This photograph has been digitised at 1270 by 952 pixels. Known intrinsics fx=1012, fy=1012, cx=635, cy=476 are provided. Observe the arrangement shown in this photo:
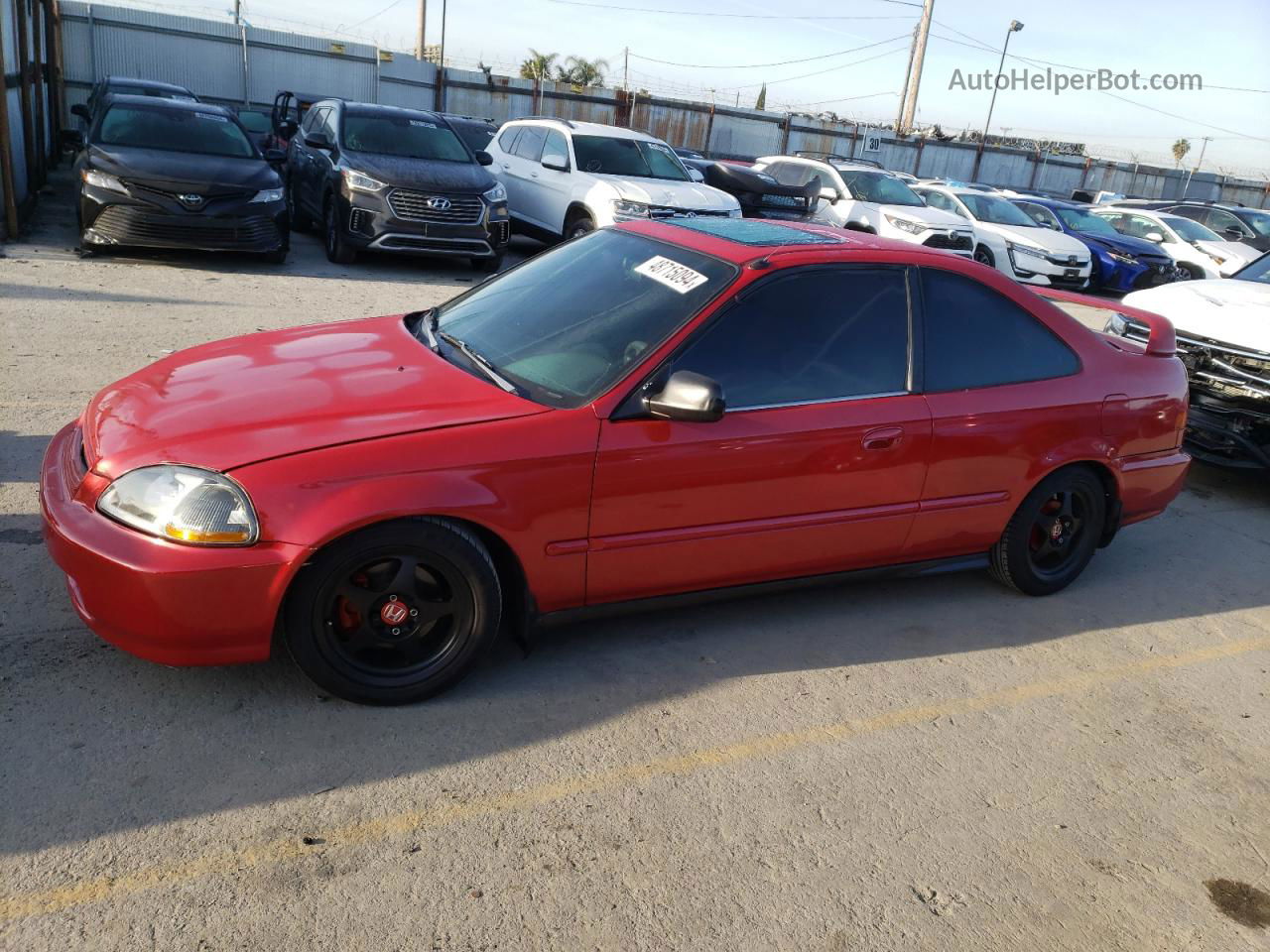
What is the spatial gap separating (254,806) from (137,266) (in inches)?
342

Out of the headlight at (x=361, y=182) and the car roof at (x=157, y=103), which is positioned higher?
the car roof at (x=157, y=103)

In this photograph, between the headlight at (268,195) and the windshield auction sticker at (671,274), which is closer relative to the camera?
the windshield auction sticker at (671,274)

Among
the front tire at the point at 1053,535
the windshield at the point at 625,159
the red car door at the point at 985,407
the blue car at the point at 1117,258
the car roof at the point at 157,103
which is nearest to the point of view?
the red car door at the point at 985,407

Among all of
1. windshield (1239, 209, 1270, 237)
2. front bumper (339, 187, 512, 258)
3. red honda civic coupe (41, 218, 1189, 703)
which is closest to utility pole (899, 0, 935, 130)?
windshield (1239, 209, 1270, 237)

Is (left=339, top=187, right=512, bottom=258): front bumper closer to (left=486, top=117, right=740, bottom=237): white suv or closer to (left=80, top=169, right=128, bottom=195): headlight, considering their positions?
Answer: (left=486, top=117, right=740, bottom=237): white suv

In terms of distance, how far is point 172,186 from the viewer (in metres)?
9.62

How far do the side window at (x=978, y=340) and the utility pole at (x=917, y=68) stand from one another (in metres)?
38.1

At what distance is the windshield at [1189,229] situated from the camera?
59.1ft

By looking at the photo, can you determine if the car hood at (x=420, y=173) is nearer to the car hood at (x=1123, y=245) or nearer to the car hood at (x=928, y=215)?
the car hood at (x=928, y=215)

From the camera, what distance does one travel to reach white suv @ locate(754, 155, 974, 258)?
48.4 ft

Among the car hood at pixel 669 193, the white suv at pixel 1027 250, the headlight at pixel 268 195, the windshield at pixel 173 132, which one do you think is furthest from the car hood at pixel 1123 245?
the windshield at pixel 173 132

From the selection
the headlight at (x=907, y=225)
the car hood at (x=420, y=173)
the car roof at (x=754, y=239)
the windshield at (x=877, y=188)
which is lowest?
the headlight at (x=907, y=225)

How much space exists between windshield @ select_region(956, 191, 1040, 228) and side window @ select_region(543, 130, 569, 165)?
7.57m

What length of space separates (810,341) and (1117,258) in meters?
14.7
